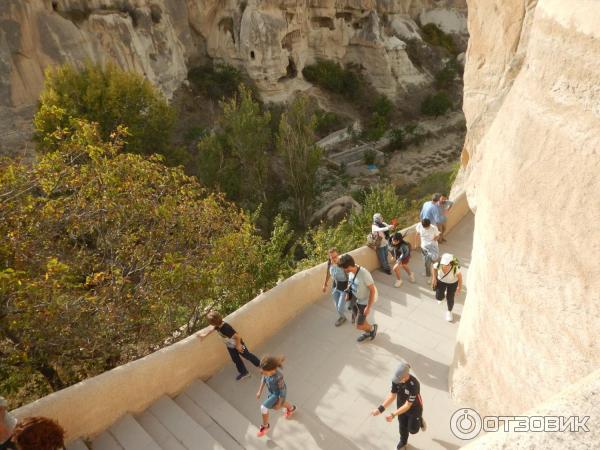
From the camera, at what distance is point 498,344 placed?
A: 3.83 meters

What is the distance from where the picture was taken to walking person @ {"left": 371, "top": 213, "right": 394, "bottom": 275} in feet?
24.1

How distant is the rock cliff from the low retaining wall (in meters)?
14.6

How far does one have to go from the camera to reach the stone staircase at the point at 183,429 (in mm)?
4568

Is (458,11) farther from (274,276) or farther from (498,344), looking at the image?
(498,344)

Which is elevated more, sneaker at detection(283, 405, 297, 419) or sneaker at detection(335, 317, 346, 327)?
sneaker at detection(283, 405, 297, 419)

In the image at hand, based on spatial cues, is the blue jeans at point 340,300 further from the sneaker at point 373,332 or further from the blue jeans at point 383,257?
the blue jeans at point 383,257

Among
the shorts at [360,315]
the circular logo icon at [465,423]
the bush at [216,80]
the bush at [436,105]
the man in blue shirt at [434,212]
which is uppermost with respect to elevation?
the man in blue shirt at [434,212]

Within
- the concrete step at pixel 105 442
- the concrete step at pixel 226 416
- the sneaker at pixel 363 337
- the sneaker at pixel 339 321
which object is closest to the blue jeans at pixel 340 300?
the sneaker at pixel 339 321

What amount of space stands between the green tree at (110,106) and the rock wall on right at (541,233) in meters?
11.7

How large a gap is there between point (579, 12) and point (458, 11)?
36620 millimetres

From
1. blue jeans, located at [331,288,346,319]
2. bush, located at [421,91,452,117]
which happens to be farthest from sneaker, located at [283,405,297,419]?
bush, located at [421,91,452,117]

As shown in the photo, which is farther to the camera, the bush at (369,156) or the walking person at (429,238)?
the bush at (369,156)

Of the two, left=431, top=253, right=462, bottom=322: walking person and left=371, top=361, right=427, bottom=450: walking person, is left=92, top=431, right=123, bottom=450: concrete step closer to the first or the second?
left=371, top=361, right=427, bottom=450: walking person

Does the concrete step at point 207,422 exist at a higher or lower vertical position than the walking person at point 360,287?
lower
